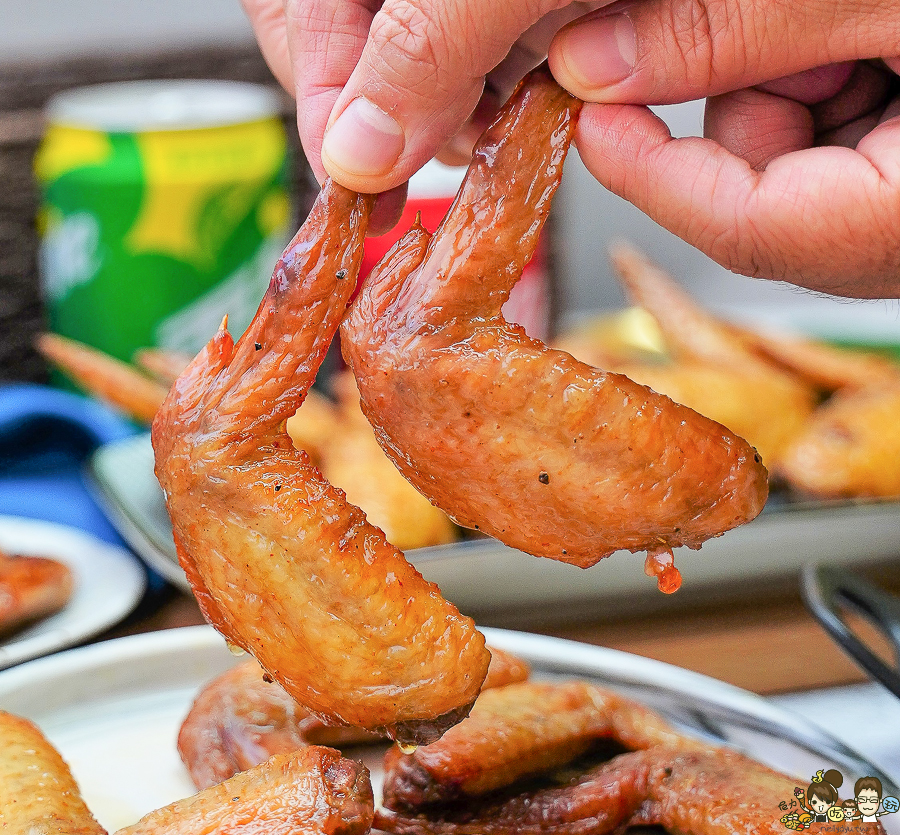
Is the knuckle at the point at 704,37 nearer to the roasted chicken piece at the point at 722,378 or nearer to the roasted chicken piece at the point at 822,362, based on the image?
the roasted chicken piece at the point at 722,378

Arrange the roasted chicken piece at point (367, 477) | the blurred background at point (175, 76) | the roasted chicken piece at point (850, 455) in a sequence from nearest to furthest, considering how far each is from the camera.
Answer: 1. the roasted chicken piece at point (367, 477)
2. the roasted chicken piece at point (850, 455)
3. the blurred background at point (175, 76)

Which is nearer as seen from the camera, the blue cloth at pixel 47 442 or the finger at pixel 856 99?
the finger at pixel 856 99

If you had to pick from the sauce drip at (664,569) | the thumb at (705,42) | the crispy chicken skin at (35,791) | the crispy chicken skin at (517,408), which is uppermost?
the thumb at (705,42)

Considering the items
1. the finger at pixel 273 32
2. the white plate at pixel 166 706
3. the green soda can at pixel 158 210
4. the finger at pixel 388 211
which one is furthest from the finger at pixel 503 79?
the green soda can at pixel 158 210

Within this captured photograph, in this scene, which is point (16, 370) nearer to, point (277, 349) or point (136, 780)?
point (136, 780)

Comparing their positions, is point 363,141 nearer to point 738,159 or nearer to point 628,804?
point 738,159

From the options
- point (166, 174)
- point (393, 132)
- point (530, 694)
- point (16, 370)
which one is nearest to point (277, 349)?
point (393, 132)
